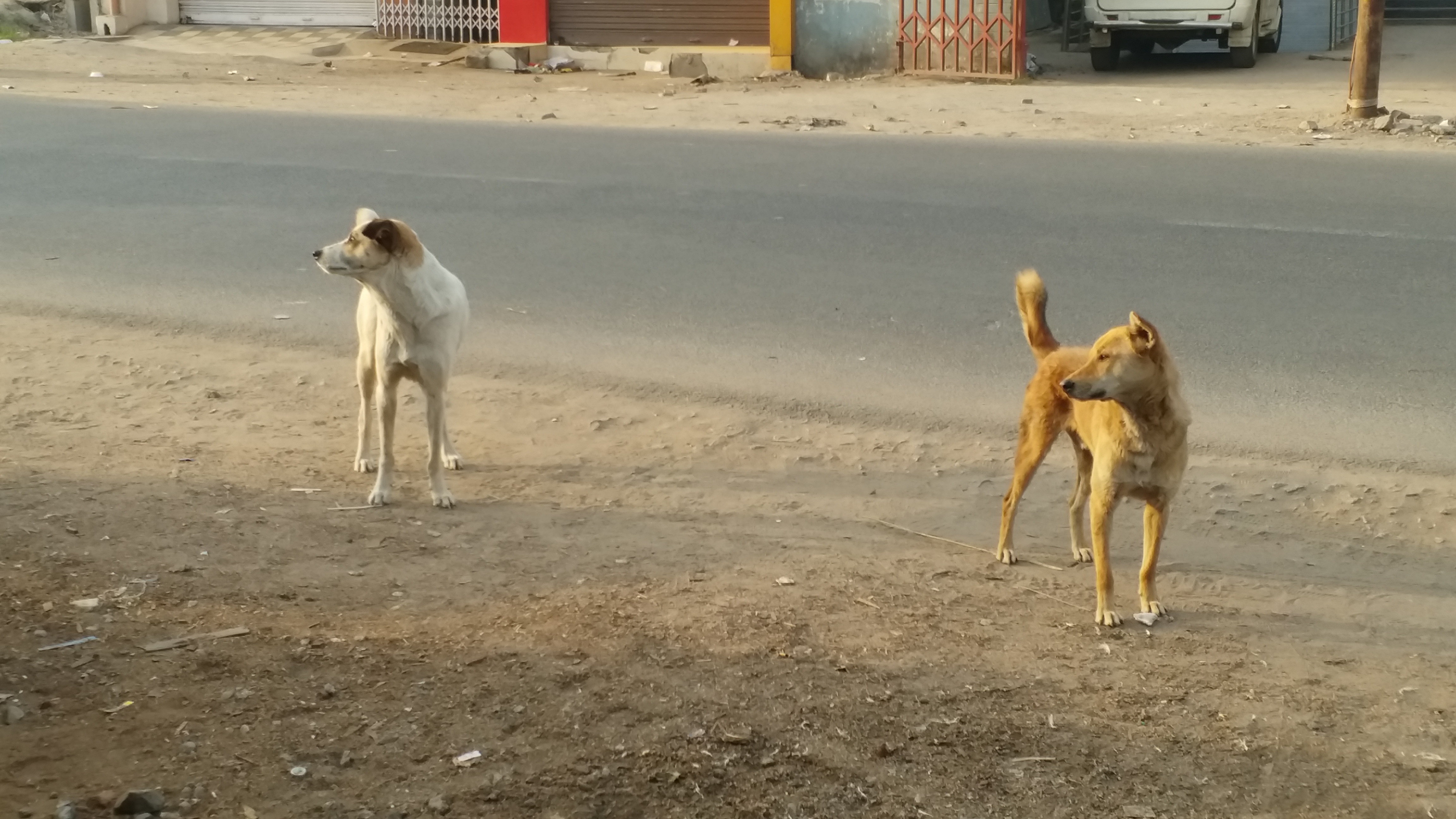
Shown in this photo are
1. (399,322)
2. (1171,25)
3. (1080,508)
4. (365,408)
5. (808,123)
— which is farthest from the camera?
(1171,25)

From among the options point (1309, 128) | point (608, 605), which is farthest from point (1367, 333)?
point (1309, 128)

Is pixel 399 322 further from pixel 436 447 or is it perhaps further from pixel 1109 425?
pixel 1109 425

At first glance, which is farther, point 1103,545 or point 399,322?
point 399,322

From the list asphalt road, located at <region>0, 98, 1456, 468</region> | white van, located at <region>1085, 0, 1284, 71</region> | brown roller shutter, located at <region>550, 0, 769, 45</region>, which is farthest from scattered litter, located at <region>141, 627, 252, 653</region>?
brown roller shutter, located at <region>550, 0, 769, 45</region>

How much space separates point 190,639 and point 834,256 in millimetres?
5669

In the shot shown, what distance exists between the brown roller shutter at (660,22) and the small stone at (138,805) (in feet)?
64.6

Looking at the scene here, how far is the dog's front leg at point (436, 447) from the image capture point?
5.49 metres

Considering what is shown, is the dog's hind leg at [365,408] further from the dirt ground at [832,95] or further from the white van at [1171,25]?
the white van at [1171,25]

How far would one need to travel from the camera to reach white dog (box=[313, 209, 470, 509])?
523 cm

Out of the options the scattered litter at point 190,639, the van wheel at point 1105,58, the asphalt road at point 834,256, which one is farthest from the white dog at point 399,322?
the van wheel at point 1105,58

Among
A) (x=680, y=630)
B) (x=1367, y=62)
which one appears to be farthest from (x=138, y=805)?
(x=1367, y=62)

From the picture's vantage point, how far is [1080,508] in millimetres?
5113

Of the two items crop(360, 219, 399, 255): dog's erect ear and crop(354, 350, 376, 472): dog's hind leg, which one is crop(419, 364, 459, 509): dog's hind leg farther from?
crop(360, 219, 399, 255): dog's erect ear

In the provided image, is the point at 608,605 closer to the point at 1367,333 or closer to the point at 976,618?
the point at 976,618
